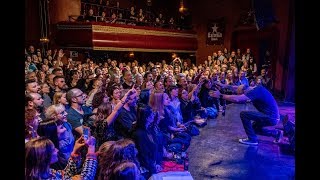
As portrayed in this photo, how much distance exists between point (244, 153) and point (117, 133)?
2.74m

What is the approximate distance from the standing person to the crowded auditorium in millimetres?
22

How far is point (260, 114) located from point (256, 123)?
0.24 metres

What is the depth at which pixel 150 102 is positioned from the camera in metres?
5.84

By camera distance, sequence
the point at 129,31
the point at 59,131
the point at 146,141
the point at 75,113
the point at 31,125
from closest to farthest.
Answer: the point at 31,125 → the point at 59,131 → the point at 146,141 → the point at 75,113 → the point at 129,31

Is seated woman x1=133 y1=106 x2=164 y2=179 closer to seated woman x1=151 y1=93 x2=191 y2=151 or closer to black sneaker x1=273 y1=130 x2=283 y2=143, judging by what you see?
seated woman x1=151 y1=93 x2=191 y2=151

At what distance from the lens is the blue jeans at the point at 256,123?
23.0 feet

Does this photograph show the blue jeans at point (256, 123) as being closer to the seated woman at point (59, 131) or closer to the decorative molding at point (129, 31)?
the seated woman at point (59, 131)

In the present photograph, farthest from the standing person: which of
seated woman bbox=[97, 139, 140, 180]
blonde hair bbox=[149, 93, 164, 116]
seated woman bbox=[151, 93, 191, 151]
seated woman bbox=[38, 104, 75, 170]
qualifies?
seated woman bbox=[97, 139, 140, 180]

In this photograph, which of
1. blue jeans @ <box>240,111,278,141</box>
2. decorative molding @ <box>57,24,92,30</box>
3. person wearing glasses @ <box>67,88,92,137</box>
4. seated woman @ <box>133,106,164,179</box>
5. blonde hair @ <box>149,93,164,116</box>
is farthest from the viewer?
decorative molding @ <box>57,24,92,30</box>

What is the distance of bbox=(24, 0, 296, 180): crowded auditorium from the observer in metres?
3.98

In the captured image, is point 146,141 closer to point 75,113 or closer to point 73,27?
point 75,113

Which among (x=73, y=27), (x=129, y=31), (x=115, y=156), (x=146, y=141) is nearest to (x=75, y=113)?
(x=146, y=141)

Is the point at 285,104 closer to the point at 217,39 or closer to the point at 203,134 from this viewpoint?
the point at 203,134

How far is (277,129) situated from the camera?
7473mm
